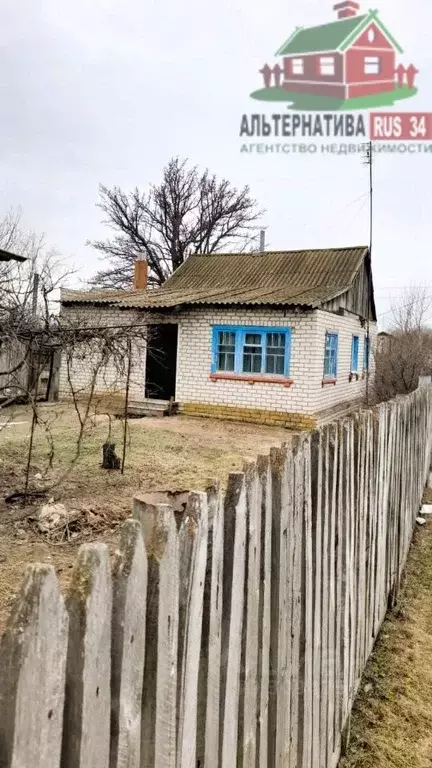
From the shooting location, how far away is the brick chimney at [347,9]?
1162 cm

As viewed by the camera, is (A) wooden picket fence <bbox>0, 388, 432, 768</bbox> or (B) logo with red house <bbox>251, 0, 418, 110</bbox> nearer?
(A) wooden picket fence <bbox>0, 388, 432, 768</bbox>

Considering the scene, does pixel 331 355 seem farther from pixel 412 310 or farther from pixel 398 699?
pixel 398 699

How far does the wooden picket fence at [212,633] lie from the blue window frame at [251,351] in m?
10.0

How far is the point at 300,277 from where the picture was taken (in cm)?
1652

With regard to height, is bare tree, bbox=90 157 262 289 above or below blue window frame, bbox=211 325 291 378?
above

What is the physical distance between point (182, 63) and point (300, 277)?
750 cm

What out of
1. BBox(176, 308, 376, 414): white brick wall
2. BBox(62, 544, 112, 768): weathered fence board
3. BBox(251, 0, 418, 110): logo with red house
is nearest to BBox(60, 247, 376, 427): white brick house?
BBox(176, 308, 376, 414): white brick wall

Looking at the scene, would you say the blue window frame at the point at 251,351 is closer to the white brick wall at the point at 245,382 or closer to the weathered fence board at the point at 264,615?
the white brick wall at the point at 245,382

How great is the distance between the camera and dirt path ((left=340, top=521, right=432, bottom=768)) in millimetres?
2236

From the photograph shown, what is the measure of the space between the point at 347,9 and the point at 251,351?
8.41 meters

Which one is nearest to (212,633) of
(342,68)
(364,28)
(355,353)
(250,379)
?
(250,379)

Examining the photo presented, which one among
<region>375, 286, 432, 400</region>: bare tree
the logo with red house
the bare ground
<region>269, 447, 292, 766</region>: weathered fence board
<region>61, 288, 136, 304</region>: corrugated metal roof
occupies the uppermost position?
the logo with red house

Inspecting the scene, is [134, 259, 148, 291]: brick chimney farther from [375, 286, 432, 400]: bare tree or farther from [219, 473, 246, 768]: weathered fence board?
[219, 473, 246, 768]: weathered fence board

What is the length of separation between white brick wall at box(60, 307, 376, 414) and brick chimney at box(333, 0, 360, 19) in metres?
7.03
